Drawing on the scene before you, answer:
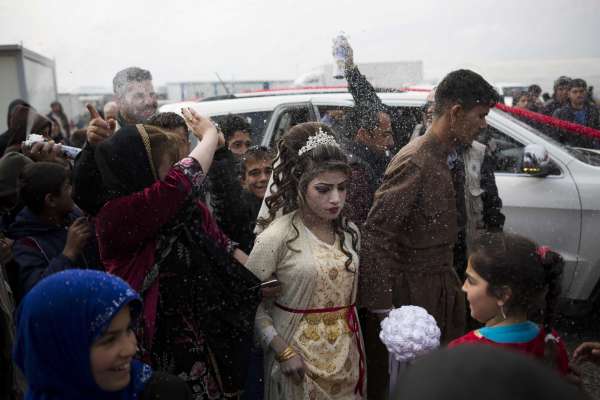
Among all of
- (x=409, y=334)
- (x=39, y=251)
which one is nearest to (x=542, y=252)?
(x=409, y=334)

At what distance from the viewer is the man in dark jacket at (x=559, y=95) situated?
26.7 ft

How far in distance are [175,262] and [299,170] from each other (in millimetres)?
780

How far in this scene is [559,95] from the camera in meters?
8.27

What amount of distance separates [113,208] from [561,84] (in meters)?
7.87

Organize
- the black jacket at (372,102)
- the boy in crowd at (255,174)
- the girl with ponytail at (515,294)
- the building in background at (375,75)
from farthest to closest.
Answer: the building in background at (375,75) < the black jacket at (372,102) < the boy in crowd at (255,174) < the girl with ponytail at (515,294)

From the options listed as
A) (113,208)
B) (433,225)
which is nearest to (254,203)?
(433,225)

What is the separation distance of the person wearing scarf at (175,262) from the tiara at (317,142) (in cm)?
47

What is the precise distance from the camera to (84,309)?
165 cm

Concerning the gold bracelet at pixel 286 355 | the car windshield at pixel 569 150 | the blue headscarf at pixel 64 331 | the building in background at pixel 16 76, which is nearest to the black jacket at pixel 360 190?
the gold bracelet at pixel 286 355

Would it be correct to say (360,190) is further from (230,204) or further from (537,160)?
(537,160)

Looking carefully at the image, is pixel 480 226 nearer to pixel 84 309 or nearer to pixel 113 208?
pixel 113 208

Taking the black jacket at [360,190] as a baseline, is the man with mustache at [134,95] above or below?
above

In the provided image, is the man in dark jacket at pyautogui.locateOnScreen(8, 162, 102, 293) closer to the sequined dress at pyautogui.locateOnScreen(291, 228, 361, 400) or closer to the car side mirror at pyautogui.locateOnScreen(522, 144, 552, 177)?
the sequined dress at pyautogui.locateOnScreen(291, 228, 361, 400)

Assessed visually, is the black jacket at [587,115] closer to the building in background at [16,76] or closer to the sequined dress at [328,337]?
the sequined dress at [328,337]
